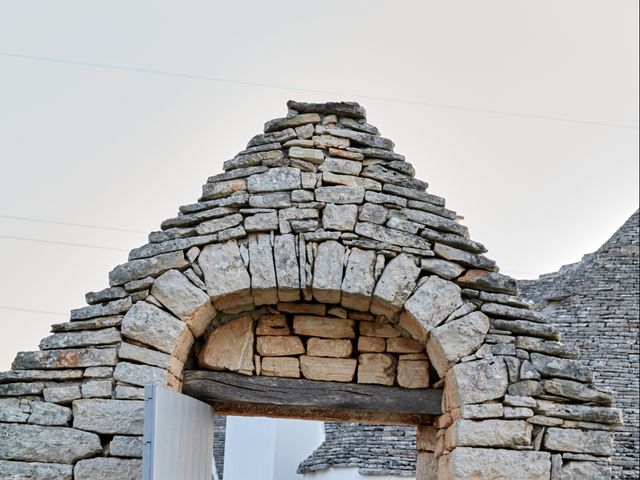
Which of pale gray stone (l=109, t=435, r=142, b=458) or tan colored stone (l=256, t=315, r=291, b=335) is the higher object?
tan colored stone (l=256, t=315, r=291, b=335)

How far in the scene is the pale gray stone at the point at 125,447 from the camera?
7.54 metres

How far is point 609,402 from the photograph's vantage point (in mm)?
7879

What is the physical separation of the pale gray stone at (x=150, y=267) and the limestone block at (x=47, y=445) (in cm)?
116

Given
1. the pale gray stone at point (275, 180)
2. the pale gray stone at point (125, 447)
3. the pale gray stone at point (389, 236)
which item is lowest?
the pale gray stone at point (125, 447)

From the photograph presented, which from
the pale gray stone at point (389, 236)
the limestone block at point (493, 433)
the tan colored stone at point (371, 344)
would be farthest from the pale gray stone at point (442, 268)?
the limestone block at point (493, 433)

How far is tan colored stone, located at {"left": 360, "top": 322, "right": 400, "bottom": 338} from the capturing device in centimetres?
868

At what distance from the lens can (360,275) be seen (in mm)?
8000

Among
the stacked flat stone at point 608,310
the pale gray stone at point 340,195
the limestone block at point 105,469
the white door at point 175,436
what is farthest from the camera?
the stacked flat stone at point 608,310

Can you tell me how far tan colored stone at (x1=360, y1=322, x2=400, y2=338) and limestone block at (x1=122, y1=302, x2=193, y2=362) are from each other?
1.56m

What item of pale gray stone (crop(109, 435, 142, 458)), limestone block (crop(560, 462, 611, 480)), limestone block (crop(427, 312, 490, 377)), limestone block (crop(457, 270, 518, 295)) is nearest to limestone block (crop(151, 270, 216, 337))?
pale gray stone (crop(109, 435, 142, 458))

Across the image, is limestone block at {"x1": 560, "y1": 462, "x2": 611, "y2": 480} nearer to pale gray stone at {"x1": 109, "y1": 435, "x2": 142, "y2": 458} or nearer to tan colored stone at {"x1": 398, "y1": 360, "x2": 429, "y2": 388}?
tan colored stone at {"x1": 398, "y1": 360, "x2": 429, "y2": 388}

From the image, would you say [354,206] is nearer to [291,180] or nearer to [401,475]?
[291,180]

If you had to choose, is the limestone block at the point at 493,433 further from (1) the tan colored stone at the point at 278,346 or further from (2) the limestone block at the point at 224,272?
(2) the limestone block at the point at 224,272

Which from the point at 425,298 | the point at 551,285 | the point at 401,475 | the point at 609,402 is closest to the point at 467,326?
the point at 425,298
